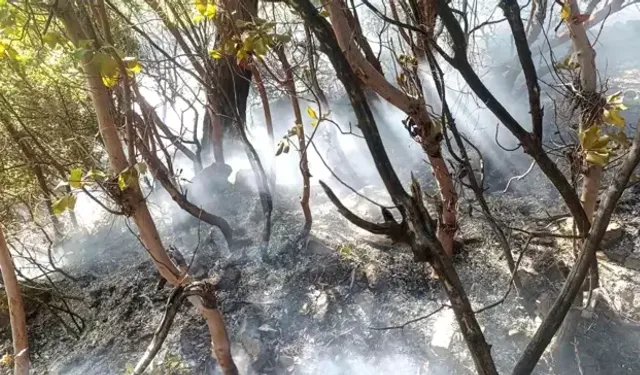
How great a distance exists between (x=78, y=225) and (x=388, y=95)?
7.26m

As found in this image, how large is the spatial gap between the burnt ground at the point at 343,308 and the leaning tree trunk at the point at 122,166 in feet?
1.04

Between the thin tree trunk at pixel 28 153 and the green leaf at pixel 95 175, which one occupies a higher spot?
the thin tree trunk at pixel 28 153

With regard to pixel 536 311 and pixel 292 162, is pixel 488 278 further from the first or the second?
pixel 292 162

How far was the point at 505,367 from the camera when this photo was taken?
3.30 metres

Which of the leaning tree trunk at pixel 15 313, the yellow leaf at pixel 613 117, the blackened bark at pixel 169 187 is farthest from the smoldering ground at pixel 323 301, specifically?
the yellow leaf at pixel 613 117

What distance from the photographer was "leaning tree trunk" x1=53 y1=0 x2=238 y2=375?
7.77 feet

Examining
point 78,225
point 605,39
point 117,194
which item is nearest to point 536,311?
point 117,194

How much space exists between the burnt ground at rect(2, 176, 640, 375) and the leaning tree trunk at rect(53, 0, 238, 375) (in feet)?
1.04

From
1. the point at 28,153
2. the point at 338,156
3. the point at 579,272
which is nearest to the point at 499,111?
the point at 579,272

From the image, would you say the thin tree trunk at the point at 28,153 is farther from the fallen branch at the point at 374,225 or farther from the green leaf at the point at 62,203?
the fallen branch at the point at 374,225

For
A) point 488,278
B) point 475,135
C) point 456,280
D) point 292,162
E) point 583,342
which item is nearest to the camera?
point 456,280

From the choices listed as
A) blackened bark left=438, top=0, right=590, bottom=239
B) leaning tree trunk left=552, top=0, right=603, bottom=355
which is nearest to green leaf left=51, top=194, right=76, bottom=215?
blackened bark left=438, top=0, right=590, bottom=239

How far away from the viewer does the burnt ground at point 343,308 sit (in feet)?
11.0

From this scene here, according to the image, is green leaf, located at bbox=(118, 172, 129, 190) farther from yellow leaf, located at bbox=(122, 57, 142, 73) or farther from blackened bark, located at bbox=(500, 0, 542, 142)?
blackened bark, located at bbox=(500, 0, 542, 142)
